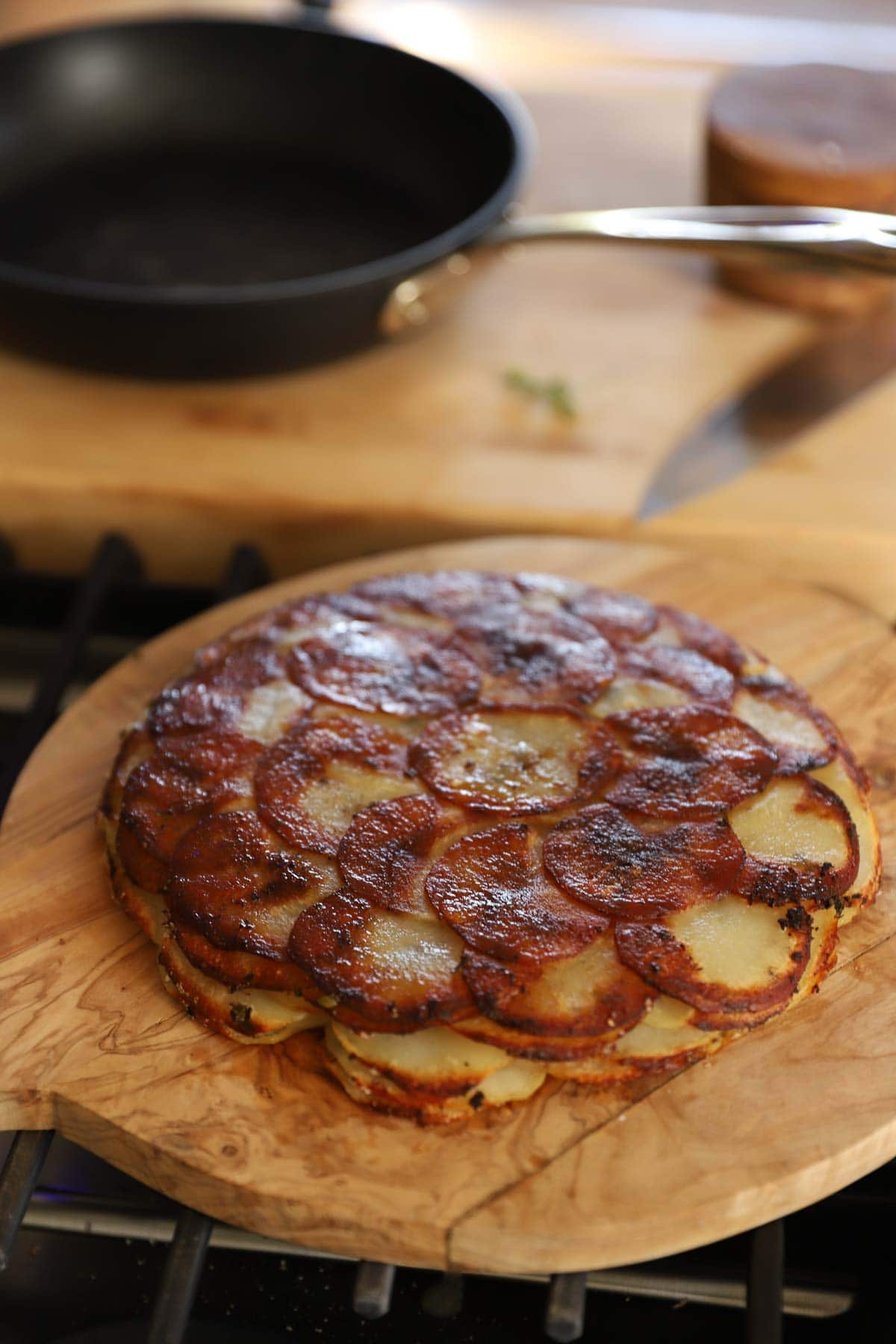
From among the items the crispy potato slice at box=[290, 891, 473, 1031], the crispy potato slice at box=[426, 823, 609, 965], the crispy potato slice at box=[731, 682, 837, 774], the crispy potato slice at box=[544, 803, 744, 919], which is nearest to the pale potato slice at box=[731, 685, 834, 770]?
the crispy potato slice at box=[731, 682, 837, 774]

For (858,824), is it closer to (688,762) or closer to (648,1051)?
(688,762)

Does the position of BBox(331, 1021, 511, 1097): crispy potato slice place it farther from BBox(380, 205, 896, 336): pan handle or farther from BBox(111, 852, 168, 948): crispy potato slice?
BBox(380, 205, 896, 336): pan handle

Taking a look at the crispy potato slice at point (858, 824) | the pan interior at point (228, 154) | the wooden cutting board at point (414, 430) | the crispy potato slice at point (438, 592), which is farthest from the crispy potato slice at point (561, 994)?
the pan interior at point (228, 154)

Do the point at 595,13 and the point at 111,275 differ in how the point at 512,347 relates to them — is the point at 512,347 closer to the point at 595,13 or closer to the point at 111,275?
the point at 111,275

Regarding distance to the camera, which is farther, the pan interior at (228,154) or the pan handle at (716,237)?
the pan interior at (228,154)

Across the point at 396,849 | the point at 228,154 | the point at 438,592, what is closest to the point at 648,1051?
the point at 396,849

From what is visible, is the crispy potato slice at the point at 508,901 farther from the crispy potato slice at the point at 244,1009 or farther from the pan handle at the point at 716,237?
the pan handle at the point at 716,237
